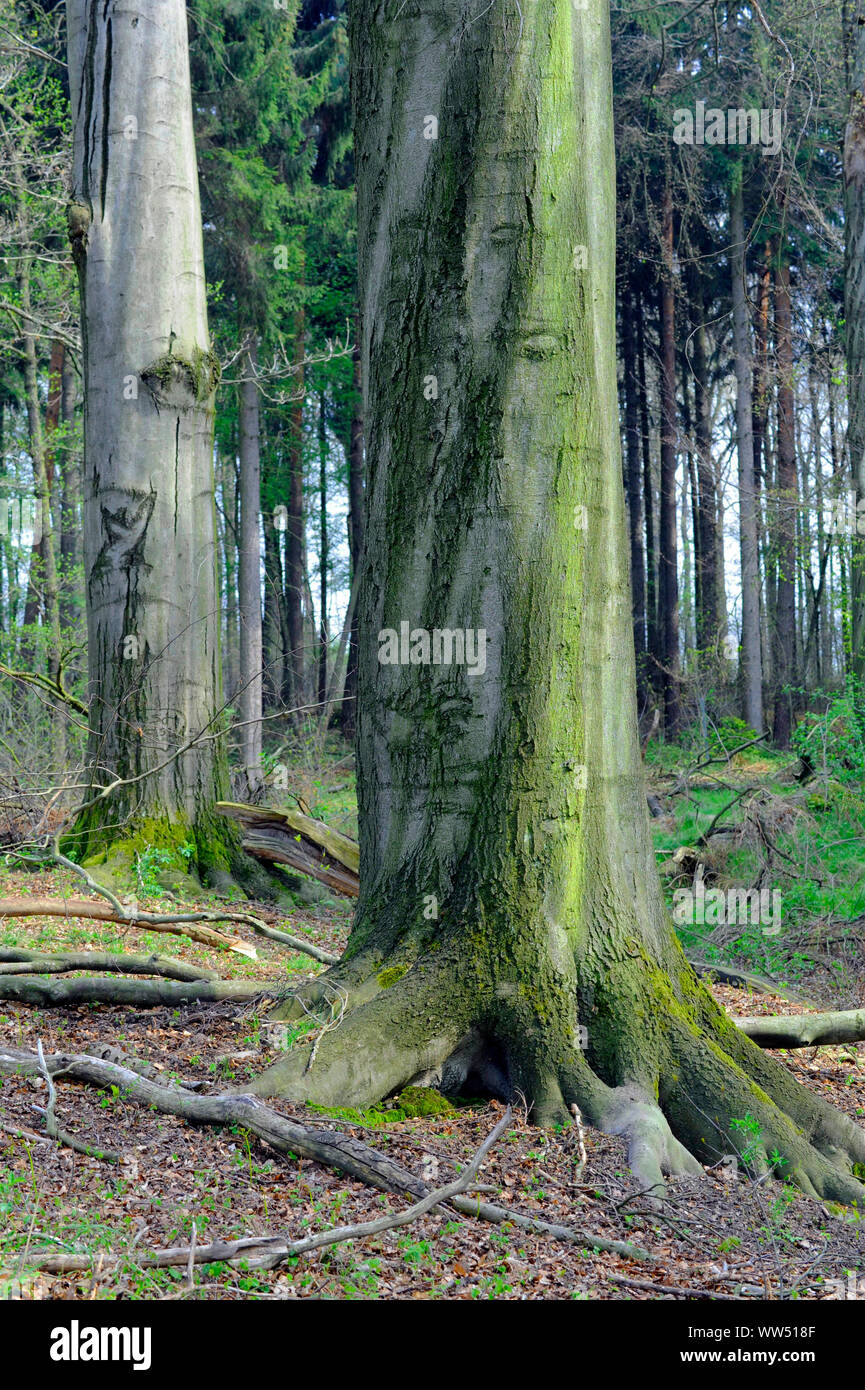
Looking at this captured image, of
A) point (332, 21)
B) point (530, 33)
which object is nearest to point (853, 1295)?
point (530, 33)

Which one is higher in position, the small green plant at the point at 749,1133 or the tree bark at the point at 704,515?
the tree bark at the point at 704,515

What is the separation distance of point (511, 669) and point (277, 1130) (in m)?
1.70

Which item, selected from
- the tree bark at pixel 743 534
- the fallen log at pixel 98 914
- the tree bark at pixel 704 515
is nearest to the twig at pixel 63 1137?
the fallen log at pixel 98 914

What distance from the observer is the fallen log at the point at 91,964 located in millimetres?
4746

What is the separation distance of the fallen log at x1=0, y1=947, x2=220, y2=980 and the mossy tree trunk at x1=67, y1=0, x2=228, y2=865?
7.60ft

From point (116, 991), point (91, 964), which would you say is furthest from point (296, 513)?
point (116, 991)

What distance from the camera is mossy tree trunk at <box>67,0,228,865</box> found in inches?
286

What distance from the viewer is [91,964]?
4820mm

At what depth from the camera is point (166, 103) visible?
7609 mm

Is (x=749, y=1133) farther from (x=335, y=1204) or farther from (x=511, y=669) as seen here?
(x=511, y=669)

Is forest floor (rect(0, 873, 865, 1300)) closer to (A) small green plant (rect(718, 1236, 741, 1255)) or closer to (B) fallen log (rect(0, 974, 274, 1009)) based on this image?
(A) small green plant (rect(718, 1236, 741, 1255))

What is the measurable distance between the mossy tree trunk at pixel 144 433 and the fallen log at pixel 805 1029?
4.18m

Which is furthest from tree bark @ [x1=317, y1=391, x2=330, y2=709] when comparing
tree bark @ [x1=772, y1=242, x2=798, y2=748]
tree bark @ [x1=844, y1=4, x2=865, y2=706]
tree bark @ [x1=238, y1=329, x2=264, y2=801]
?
tree bark @ [x1=844, y1=4, x2=865, y2=706]

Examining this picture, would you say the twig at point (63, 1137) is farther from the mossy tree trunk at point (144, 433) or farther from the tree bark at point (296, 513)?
the tree bark at point (296, 513)
